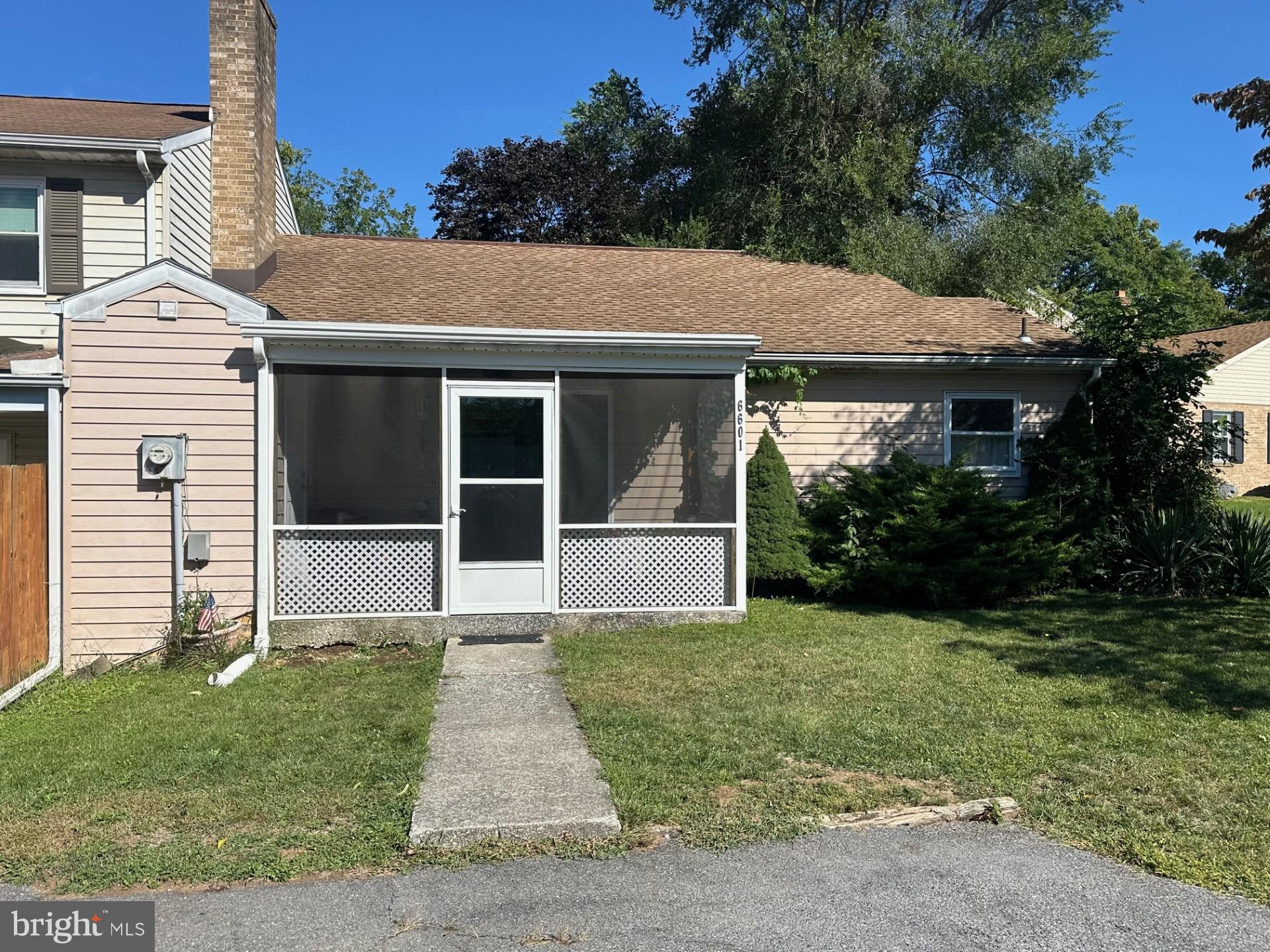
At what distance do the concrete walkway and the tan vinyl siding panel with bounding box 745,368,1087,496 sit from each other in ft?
16.8

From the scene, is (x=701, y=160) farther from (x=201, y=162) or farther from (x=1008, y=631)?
(x=1008, y=631)

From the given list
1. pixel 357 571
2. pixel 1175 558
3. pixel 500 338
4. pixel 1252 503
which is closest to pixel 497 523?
pixel 357 571

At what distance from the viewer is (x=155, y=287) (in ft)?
27.3

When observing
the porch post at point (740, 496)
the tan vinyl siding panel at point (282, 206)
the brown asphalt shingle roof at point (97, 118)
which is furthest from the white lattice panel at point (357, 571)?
the tan vinyl siding panel at point (282, 206)

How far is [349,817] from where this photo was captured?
4.56 metres

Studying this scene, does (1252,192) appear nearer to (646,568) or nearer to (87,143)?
(646,568)

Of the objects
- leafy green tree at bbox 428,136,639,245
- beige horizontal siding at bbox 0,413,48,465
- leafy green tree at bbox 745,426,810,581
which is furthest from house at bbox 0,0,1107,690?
leafy green tree at bbox 428,136,639,245

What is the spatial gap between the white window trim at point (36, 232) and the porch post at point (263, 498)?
4.46 meters

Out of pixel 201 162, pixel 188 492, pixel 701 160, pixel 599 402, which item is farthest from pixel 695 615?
pixel 701 160

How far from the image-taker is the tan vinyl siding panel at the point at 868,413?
38.4ft

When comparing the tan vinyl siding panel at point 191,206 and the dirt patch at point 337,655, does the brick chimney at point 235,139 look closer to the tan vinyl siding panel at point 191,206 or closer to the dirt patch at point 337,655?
the tan vinyl siding panel at point 191,206

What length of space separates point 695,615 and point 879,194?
15.3 metres

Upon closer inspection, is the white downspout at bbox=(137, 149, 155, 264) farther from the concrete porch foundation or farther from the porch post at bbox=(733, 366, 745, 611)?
the porch post at bbox=(733, 366, 745, 611)

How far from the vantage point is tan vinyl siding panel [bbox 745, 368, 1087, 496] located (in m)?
11.7
